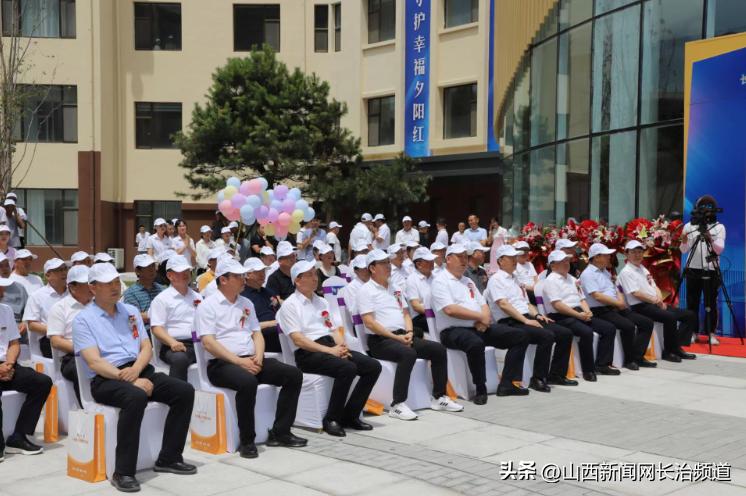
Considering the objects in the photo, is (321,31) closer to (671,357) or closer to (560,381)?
(671,357)

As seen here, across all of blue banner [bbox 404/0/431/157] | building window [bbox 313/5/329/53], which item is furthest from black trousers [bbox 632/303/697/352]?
building window [bbox 313/5/329/53]

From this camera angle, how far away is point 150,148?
1253 inches

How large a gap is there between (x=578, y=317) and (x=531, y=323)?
3.21 feet

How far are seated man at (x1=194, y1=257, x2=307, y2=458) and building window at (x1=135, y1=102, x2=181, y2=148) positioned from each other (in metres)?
25.4

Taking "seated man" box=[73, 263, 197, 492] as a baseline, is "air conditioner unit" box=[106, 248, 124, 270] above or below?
below

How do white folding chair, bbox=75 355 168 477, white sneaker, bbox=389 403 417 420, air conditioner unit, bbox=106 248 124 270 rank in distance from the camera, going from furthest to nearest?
air conditioner unit, bbox=106 248 124 270
white sneaker, bbox=389 403 417 420
white folding chair, bbox=75 355 168 477

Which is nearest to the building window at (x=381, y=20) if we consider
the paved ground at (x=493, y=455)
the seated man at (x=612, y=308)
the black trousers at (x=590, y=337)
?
the seated man at (x=612, y=308)

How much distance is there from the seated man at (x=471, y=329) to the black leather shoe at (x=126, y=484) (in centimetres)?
415

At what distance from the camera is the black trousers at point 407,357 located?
8.55 metres

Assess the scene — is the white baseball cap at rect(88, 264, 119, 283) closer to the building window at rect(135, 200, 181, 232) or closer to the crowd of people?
the crowd of people

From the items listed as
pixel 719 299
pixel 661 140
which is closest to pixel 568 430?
pixel 719 299

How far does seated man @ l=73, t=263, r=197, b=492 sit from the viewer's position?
639 cm

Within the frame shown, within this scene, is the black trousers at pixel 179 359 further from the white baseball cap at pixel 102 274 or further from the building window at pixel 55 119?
the building window at pixel 55 119

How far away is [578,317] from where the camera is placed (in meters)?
10.8
